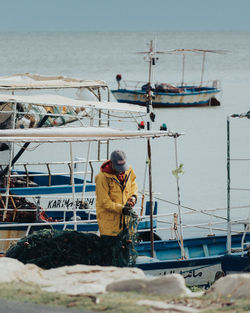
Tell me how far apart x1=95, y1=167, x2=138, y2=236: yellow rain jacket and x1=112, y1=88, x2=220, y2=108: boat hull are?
39.4 meters

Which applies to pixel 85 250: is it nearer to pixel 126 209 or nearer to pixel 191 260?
pixel 126 209

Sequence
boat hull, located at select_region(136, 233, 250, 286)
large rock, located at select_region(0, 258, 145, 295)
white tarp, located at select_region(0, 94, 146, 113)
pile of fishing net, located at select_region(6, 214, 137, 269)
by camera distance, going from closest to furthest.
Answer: large rock, located at select_region(0, 258, 145, 295)
pile of fishing net, located at select_region(6, 214, 137, 269)
boat hull, located at select_region(136, 233, 250, 286)
white tarp, located at select_region(0, 94, 146, 113)

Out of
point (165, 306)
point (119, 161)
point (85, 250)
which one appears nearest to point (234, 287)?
Answer: point (165, 306)

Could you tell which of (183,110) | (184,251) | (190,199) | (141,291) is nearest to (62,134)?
(184,251)

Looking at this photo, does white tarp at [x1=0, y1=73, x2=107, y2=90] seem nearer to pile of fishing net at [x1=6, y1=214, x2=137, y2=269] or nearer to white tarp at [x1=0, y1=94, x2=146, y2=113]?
white tarp at [x1=0, y1=94, x2=146, y2=113]

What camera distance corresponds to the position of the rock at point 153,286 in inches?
333

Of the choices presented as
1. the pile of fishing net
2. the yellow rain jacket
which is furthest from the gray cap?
the pile of fishing net

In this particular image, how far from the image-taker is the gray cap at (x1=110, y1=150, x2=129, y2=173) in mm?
10234

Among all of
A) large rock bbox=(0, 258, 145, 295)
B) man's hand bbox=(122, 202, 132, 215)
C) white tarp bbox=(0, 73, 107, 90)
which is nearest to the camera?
large rock bbox=(0, 258, 145, 295)

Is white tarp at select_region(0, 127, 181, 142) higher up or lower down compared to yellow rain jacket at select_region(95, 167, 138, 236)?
higher up

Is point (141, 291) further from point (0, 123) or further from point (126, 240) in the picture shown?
point (0, 123)

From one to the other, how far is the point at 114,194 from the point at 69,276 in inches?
66.1

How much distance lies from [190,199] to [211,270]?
13.2 m

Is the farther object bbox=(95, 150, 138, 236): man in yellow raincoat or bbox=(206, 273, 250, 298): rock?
bbox=(95, 150, 138, 236): man in yellow raincoat
